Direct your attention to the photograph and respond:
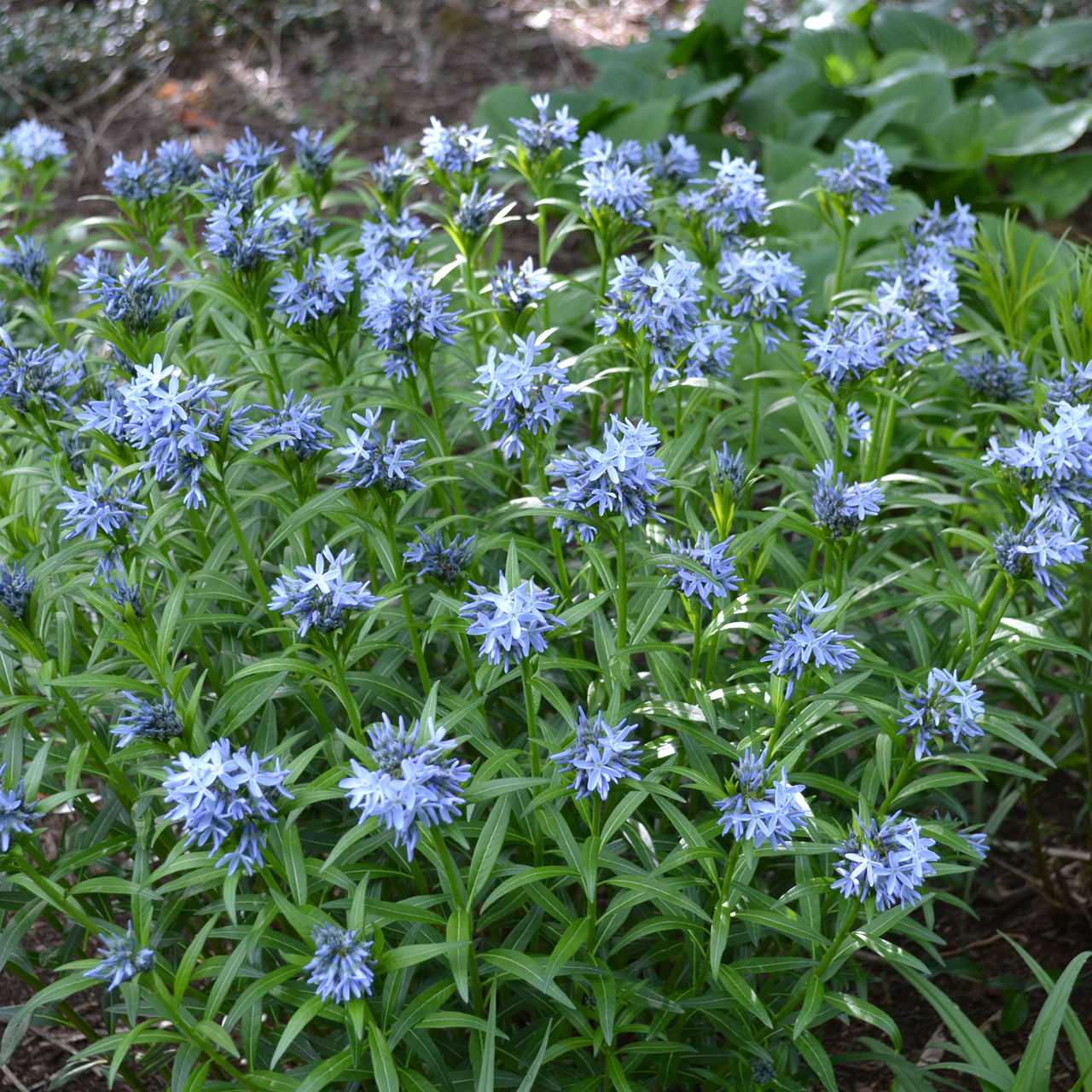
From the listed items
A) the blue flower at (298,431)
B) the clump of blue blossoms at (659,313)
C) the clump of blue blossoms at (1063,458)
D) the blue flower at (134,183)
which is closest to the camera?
the clump of blue blossoms at (1063,458)

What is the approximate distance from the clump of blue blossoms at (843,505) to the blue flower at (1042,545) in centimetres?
28

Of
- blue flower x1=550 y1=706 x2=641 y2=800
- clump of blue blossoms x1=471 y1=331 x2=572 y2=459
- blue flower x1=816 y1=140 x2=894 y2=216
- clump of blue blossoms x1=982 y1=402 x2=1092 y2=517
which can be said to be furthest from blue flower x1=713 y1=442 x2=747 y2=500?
blue flower x1=816 y1=140 x2=894 y2=216

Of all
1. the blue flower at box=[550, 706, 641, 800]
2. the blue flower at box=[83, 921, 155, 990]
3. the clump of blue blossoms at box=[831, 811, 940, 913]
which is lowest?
the clump of blue blossoms at box=[831, 811, 940, 913]

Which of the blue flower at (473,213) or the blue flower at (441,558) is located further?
the blue flower at (473,213)

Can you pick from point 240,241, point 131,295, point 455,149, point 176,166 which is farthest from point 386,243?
point 176,166

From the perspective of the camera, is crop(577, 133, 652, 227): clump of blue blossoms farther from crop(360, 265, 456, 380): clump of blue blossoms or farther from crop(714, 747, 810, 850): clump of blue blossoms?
crop(714, 747, 810, 850): clump of blue blossoms

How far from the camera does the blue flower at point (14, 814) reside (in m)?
2.01

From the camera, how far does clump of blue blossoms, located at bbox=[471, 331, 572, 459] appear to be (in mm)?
2316

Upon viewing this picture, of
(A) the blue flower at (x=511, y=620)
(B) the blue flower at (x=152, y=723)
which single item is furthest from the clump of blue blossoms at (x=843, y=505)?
(B) the blue flower at (x=152, y=723)

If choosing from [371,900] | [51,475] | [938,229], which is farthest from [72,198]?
[371,900]

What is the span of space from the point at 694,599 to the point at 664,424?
1.24m

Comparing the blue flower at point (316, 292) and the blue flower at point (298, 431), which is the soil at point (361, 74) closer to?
the blue flower at point (316, 292)

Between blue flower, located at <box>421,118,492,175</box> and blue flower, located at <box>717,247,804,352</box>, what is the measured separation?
2.70 ft

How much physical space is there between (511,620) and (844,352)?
1.20 meters
